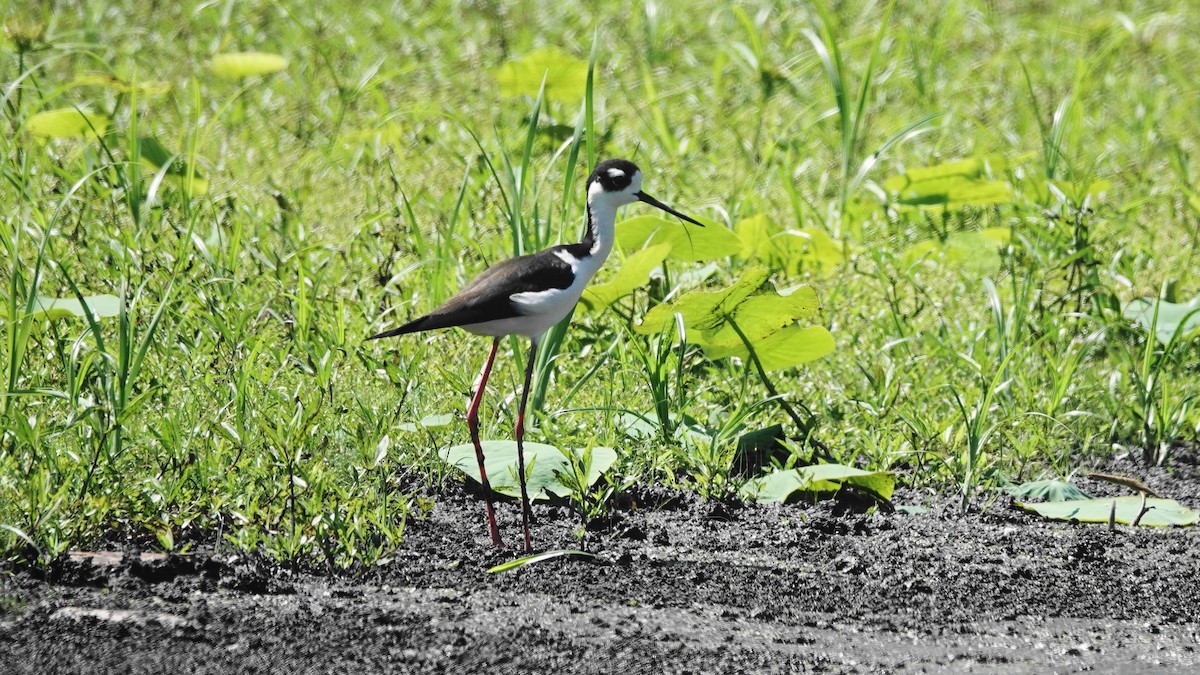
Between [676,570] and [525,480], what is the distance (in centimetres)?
42

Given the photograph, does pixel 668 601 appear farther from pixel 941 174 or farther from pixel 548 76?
pixel 548 76

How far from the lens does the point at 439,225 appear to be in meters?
5.05

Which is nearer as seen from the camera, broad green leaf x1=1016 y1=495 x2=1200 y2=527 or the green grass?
the green grass

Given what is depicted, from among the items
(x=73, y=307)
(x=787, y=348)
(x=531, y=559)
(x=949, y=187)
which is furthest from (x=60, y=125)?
(x=949, y=187)

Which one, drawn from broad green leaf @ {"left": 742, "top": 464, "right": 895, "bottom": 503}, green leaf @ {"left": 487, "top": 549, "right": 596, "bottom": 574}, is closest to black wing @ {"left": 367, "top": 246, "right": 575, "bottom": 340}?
green leaf @ {"left": 487, "top": 549, "right": 596, "bottom": 574}

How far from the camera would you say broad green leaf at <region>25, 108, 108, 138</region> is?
5.17m

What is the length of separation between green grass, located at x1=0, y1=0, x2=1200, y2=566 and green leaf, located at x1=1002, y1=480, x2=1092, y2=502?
0.29 ft

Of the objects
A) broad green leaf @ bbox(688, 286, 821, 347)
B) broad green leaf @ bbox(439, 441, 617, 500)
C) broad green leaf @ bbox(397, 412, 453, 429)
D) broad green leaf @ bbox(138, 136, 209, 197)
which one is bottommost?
broad green leaf @ bbox(439, 441, 617, 500)

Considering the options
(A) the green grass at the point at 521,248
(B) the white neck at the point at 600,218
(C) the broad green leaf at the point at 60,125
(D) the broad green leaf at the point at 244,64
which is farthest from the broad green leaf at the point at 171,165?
(B) the white neck at the point at 600,218

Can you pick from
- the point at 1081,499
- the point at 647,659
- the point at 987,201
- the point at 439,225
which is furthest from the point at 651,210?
Result: the point at 647,659

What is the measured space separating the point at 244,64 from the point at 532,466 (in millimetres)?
3490

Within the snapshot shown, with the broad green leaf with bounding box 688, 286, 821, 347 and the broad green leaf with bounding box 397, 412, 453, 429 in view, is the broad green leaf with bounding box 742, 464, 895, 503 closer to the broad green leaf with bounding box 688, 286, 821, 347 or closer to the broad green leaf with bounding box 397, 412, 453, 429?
the broad green leaf with bounding box 688, 286, 821, 347

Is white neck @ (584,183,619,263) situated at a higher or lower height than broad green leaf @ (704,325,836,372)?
higher

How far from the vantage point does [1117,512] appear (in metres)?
3.60
